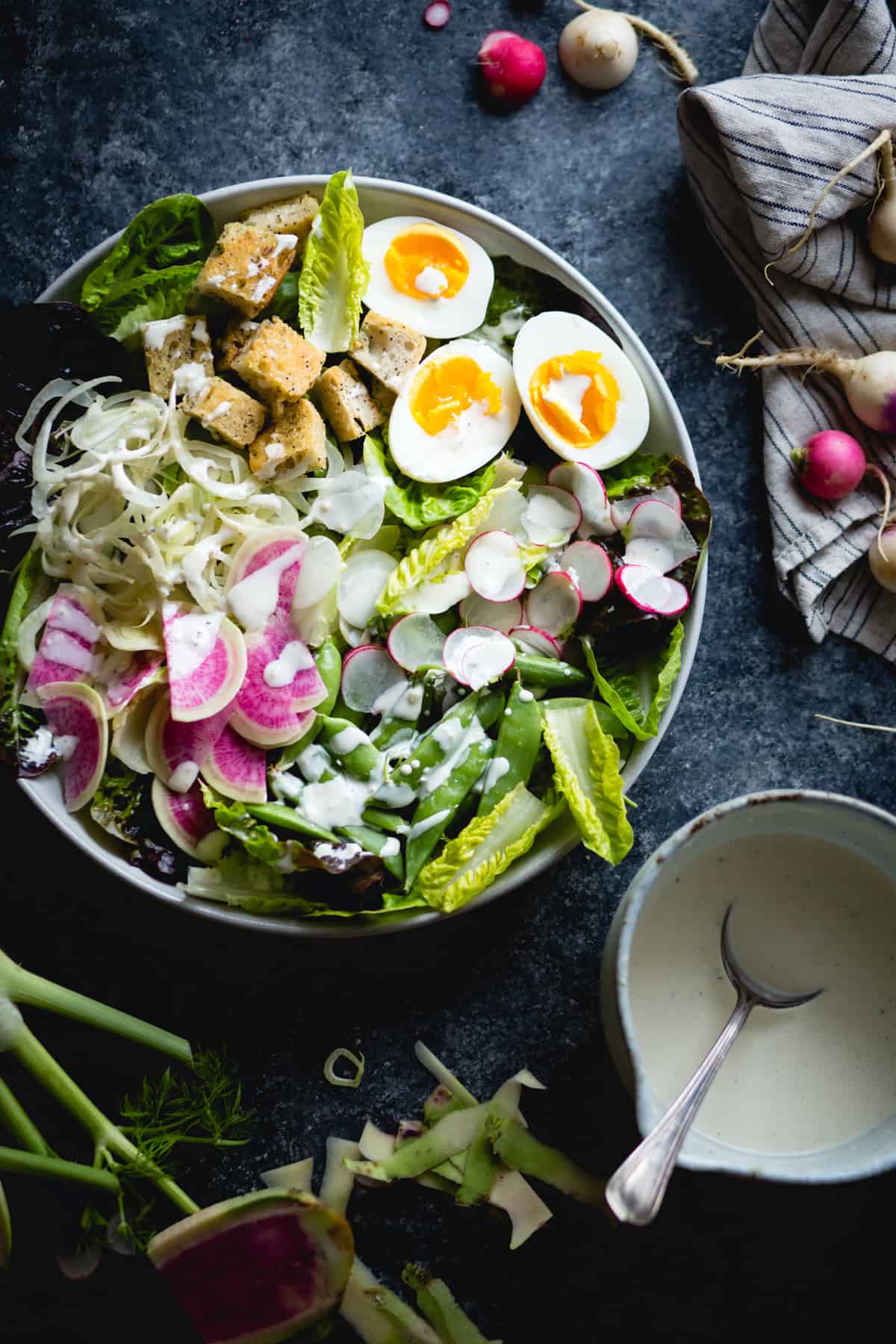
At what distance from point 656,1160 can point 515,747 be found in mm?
662

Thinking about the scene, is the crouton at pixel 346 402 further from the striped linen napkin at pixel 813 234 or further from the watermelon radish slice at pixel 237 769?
the striped linen napkin at pixel 813 234

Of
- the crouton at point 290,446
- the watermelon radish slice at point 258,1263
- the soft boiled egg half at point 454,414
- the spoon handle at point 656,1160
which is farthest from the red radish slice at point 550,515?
the watermelon radish slice at point 258,1263

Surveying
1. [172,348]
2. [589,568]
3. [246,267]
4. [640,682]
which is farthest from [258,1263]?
[246,267]

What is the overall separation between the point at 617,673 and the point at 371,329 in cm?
74

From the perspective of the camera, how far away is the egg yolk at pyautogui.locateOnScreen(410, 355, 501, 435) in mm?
1929

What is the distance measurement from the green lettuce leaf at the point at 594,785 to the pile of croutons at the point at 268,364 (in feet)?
2.11

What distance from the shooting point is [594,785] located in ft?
5.97

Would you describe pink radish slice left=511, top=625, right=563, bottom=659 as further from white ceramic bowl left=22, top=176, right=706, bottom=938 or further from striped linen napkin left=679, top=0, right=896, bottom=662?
striped linen napkin left=679, top=0, right=896, bottom=662

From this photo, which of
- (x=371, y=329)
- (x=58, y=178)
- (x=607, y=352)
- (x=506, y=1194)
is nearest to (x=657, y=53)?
Answer: (x=607, y=352)

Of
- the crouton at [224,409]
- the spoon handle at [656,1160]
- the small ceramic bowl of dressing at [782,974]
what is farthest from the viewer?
the crouton at [224,409]

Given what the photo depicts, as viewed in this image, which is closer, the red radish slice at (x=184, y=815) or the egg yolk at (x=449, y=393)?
the red radish slice at (x=184, y=815)

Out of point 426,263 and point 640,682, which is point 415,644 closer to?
point 640,682

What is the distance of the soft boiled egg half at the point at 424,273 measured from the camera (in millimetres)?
1947

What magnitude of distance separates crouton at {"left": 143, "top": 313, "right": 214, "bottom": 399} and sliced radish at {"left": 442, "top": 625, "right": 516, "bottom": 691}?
636 mm
